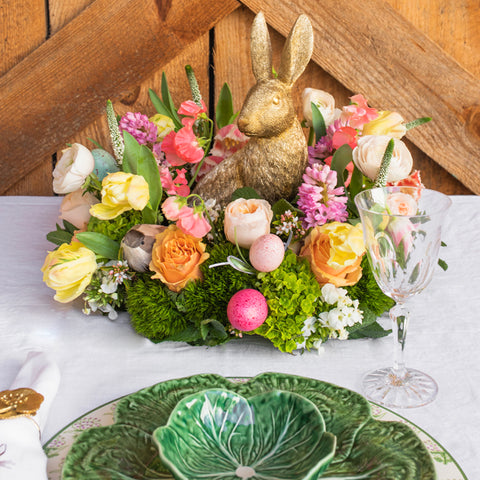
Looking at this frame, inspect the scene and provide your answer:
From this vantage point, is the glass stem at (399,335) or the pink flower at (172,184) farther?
the pink flower at (172,184)

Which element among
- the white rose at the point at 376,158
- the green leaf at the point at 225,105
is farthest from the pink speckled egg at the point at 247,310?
the green leaf at the point at 225,105

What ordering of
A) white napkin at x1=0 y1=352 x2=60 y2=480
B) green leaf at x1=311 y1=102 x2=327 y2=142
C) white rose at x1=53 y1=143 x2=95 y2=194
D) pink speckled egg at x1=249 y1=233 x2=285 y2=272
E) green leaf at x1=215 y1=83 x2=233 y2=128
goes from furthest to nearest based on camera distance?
green leaf at x1=215 y1=83 x2=233 y2=128
green leaf at x1=311 y1=102 x2=327 y2=142
white rose at x1=53 y1=143 x2=95 y2=194
pink speckled egg at x1=249 y1=233 x2=285 y2=272
white napkin at x1=0 y1=352 x2=60 y2=480

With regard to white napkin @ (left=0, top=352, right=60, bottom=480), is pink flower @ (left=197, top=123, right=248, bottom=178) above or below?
above

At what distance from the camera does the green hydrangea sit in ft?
2.39

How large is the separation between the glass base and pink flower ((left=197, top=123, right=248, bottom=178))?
0.49 m

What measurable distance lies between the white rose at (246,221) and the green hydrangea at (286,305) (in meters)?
0.05

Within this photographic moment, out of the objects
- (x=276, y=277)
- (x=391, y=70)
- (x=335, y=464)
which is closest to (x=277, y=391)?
(x=335, y=464)

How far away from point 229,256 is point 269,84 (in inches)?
10.5

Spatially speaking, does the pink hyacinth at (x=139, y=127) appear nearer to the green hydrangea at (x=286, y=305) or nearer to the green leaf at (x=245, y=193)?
the green leaf at (x=245, y=193)

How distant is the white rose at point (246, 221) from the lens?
0.75 metres

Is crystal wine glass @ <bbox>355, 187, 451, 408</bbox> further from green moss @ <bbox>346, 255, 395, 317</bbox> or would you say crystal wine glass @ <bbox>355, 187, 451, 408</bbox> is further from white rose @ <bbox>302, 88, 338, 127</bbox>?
white rose @ <bbox>302, 88, 338, 127</bbox>

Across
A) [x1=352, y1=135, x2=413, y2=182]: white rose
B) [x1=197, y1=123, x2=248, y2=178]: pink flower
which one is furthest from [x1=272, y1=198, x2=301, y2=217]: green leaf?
[x1=197, y1=123, x2=248, y2=178]: pink flower

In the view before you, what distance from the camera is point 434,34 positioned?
4.55 feet

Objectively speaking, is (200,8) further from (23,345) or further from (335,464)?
(335,464)
